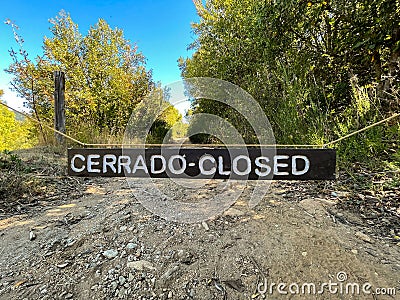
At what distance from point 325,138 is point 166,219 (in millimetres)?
1586

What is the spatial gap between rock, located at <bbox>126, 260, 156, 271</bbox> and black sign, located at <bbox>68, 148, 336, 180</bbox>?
512mm

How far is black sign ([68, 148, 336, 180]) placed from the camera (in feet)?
2.76

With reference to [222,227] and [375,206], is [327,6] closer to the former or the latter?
[375,206]

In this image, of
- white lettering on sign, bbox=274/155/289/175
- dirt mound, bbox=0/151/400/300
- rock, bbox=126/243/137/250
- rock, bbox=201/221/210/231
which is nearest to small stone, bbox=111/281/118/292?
dirt mound, bbox=0/151/400/300

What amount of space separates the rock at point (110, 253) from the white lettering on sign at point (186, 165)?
541 mm

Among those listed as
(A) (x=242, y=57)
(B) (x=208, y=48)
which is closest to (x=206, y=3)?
(B) (x=208, y=48)

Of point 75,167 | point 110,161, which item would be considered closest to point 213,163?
point 110,161

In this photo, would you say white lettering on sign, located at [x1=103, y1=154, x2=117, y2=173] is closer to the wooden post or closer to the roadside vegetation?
the roadside vegetation

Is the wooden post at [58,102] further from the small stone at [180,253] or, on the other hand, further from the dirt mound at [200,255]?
the small stone at [180,253]

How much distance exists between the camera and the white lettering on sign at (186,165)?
2.78ft

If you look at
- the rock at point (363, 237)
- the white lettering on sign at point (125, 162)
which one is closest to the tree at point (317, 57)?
the rock at point (363, 237)

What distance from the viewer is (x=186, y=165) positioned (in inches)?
34.1

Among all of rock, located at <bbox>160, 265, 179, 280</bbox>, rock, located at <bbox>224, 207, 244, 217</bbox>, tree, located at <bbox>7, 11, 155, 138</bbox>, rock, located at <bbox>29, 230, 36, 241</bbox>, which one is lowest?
rock, located at <bbox>160, 265, 179, 280</bbox>

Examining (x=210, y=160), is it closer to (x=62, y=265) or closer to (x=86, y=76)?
(x=62, y=265)
